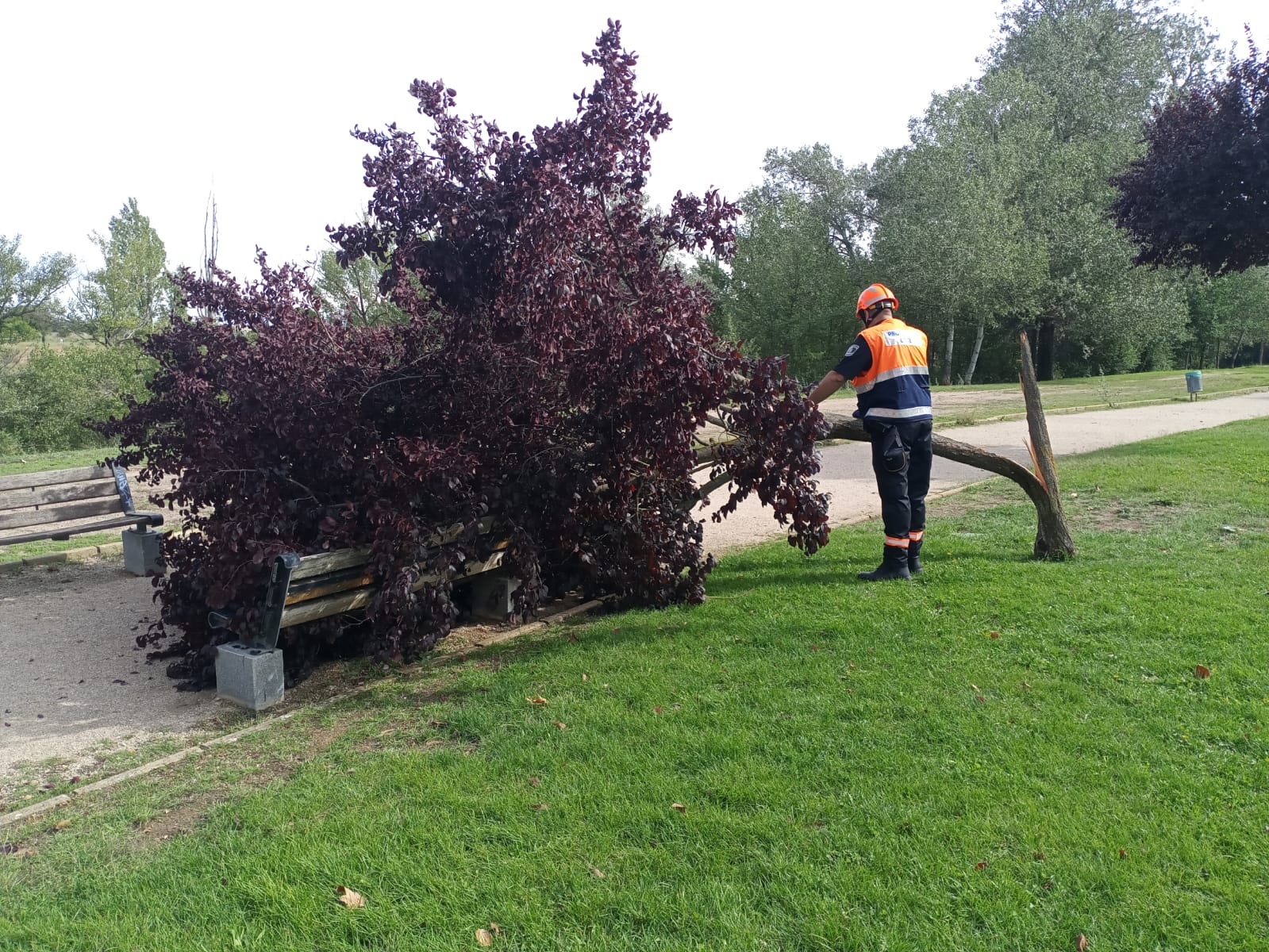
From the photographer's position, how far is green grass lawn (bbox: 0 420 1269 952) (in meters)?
2.84

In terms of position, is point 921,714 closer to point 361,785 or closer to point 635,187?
point 361,785

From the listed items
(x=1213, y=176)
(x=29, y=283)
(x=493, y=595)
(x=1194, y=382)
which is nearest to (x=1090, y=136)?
(x=1194, y=382)

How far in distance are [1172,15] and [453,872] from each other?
46.8 metres

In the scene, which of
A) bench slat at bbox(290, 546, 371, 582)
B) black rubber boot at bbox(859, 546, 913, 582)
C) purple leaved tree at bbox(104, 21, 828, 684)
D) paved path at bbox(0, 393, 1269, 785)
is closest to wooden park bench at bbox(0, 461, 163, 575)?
paved path at bbox(0, 393, 1269, 785)

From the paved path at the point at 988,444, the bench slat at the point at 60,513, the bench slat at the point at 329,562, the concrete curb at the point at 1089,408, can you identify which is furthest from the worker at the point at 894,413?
the concrete curb at the point at 1089,408

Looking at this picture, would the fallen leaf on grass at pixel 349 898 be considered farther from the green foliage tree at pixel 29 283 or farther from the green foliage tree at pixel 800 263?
the green foliage tree at pixel 29 283

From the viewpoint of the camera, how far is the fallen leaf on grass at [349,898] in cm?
296

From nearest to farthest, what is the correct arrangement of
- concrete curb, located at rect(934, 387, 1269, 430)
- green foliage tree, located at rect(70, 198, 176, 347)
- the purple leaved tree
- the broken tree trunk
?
1. the purple leaved tree
2. the broken tree trunk
3. concrete curb, located at rect(934, 387, 1269, 430)
4. green foliage tree, located at rect(70, 198, 176, 347)

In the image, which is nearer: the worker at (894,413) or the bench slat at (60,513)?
the worker at (894,413)

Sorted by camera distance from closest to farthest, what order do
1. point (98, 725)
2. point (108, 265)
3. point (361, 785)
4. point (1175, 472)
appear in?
1. point (361, 785)
2. point (98, 725)
3. point (1175, 472)
4. point (108, 265)

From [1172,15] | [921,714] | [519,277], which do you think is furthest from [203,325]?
[1172,15]

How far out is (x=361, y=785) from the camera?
3803mm

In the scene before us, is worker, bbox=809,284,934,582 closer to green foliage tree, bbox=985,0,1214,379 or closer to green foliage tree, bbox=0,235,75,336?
green foliage tree, bbox=985,0,1214,379

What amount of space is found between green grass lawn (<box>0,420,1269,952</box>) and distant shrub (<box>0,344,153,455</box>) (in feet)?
74.9
